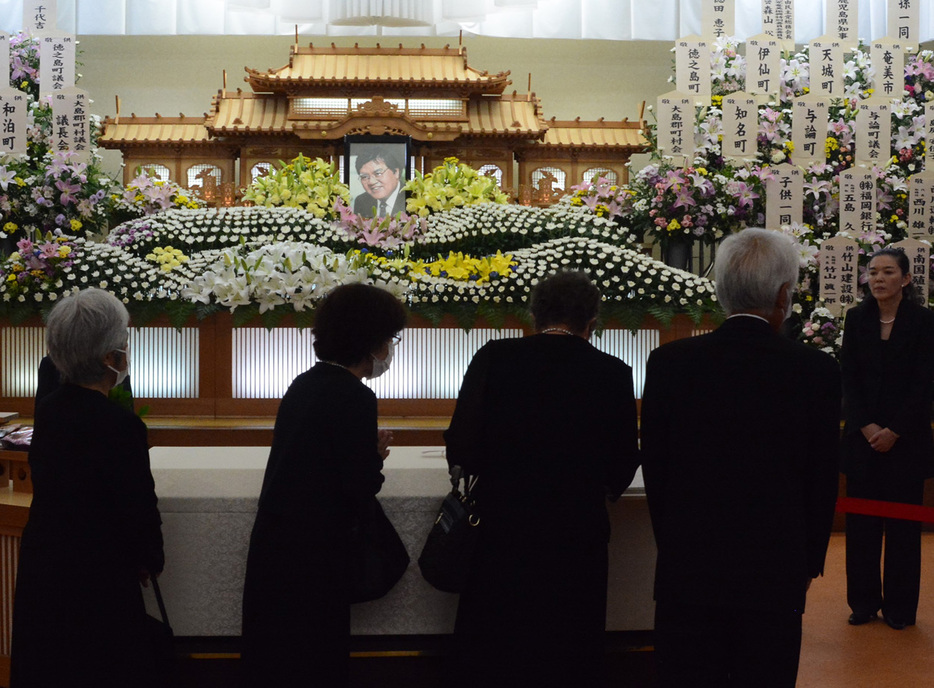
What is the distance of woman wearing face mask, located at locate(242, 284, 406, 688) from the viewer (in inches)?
73.8

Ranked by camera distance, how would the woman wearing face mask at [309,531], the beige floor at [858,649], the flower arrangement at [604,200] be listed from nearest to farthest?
the woman wearing face mask at [309,531]
the beige floor at [858,649]
the flower arrangement at [604,200]

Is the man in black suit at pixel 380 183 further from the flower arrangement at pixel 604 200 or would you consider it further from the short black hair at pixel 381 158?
the flower arrangement at pixel 604 200

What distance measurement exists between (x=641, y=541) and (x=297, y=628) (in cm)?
87

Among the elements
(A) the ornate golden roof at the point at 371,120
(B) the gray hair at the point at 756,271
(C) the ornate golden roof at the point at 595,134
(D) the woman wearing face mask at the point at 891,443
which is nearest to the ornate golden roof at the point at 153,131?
(A) the ornate golden roof at the point at 371,120

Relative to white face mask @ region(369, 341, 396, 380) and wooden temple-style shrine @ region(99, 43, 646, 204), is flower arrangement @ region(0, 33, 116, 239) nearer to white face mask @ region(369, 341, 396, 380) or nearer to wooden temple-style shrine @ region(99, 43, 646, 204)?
wooden temple-style shrine @ region(99, 43, 646, 204)

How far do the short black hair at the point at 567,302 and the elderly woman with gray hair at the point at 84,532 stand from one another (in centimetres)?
85

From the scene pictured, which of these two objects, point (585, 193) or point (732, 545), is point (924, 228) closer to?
point (585, 193)

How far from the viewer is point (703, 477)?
1783mm

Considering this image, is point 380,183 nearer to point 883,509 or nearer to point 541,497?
point 883,509

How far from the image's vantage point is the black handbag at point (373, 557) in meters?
1.96

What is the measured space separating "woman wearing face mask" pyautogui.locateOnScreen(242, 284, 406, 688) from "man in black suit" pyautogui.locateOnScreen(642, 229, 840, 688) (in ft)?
1.95

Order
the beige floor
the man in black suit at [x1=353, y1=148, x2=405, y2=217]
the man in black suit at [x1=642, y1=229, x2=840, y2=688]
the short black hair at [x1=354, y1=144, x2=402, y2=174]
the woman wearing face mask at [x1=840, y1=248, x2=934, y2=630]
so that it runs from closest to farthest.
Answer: the man in black suit at [x1=642, y1=229, x2=840, y2=688] → the beige floor → the woman wearing face mask at [x1=840, y1=248, x2=934, y2=630] → the man in black suit at [x1=353, y1=148, x2=405, y2=217] → the short black hair at [x1=354, y1=144, x2=402, y2=174]

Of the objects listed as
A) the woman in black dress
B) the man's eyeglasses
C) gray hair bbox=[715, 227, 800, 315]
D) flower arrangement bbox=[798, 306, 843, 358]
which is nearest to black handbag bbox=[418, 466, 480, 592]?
the woman in black dress

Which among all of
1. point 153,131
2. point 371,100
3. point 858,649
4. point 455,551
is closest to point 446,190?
point 371,100
